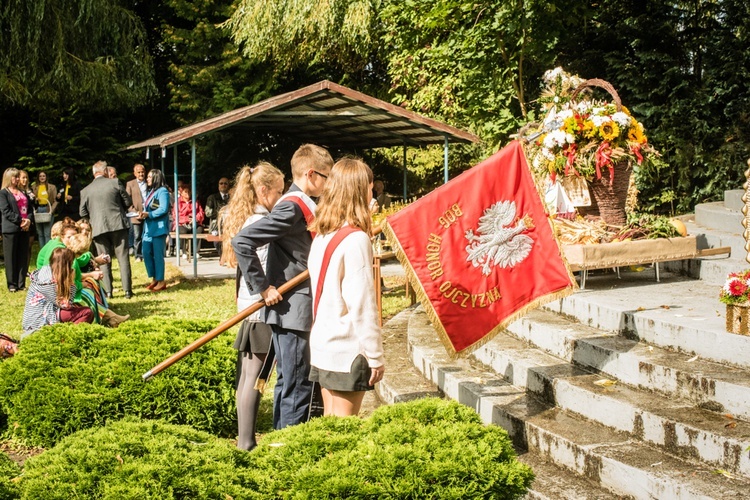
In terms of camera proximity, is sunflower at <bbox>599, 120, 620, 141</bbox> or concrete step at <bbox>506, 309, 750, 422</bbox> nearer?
concrete step at <bbox>506, 309, 750, 422</bbox>

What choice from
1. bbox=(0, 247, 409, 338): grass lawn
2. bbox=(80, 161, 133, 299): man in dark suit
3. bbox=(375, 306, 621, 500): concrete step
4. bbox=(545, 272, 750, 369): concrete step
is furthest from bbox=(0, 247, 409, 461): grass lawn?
bbox=(545, 272, 750, 369): concrete step

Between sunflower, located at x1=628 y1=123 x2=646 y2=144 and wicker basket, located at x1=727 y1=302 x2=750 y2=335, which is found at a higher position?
sunflower, located at x1=628 y1=123 x2=646 y2=144

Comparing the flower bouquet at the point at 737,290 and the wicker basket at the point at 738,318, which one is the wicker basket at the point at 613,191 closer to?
the flower bouquet at the point at 737,290

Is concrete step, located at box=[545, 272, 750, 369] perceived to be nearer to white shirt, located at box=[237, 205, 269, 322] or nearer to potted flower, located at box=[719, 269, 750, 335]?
potted flower, located at box=[719, 269, 750, 335]

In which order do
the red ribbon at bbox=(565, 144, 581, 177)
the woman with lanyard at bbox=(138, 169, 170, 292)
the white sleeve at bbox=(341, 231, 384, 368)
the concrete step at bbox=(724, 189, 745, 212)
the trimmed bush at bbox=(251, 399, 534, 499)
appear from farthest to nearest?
the woman with lanyard at bbox=(138, 169, 170, 292) < the concrete step at bbox=(724, 189, 745, 212) < the red ribbon at bbox=(565, 144, 581, 177) < the white sleeve at bbox=(341, 231, 384, 368) < the trimmed bush at bbox=(251, 399, 534, 499)

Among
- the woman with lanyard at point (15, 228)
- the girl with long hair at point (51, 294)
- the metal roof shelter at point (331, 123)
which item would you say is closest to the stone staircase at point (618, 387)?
the girl with long hair at point (51, 294)

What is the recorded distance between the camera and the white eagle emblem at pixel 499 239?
484 centimetres

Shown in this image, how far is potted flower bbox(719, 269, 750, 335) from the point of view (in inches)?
187

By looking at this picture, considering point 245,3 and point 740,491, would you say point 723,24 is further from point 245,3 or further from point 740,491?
point 245,3

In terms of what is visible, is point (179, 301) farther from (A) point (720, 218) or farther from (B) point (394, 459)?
(B) point (394, 459)

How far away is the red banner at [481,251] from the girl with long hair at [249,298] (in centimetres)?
83

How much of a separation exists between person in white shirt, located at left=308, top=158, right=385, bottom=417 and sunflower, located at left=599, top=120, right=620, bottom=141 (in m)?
3.77

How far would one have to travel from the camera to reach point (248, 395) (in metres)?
4.82

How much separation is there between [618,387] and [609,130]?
9.76ft
